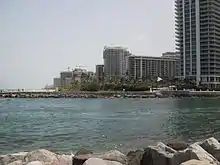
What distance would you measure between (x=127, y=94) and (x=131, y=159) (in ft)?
610

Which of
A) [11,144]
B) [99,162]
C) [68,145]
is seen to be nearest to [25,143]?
[11,144]

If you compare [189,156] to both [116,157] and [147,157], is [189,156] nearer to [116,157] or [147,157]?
[147,157]

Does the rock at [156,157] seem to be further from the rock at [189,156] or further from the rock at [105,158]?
the rock at [105,158]

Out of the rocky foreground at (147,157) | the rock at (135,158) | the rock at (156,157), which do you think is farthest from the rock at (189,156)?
the rock at (135,158)

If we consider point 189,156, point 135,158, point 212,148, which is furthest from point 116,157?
point 212,148

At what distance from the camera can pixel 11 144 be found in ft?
97.8

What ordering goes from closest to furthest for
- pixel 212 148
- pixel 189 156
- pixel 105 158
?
pixel 189 156 < pixel 105 158 < pixel 212 148

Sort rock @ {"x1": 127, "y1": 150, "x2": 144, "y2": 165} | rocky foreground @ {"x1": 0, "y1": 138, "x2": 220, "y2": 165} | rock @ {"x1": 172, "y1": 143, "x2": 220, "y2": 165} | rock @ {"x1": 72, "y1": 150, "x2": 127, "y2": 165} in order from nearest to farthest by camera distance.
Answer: rock @ {"x1": 172, "y1": 143, "x2": 220, "y2": 165}, rocky foreground @ {"x1": 0, "y1": 138, "x2": 220, "y2": 165}, rock @ {"x1": 72, "y1": 150, "x2": 127, "y2": 165}, rock @ {"x1": 127, "y1": 150, "x2": 144, "y2": 165}

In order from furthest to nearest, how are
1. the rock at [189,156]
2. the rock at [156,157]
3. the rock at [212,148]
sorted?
the rock at [212,148] < the rock at [156,157] < the rock at [189,156]

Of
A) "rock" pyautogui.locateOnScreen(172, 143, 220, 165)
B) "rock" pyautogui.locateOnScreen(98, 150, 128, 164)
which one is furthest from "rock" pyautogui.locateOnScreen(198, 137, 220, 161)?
"rock" pyautogui.locateOnScreen(98, 150, 128, 164)

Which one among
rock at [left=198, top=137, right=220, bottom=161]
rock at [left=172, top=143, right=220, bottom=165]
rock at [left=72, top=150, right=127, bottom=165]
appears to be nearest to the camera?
rock at [left=172, top=143, right=220, bottom=165]

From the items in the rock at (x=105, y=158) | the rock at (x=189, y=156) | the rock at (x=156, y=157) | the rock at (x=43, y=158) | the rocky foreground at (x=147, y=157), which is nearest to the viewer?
the rock at (x=189, y=156)

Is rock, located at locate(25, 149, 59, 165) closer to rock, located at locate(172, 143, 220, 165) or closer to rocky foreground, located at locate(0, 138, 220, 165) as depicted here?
rocky foreground, located at locate(0, 138, 220, 165)

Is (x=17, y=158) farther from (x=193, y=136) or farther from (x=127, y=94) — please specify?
(x=127, y=94)
